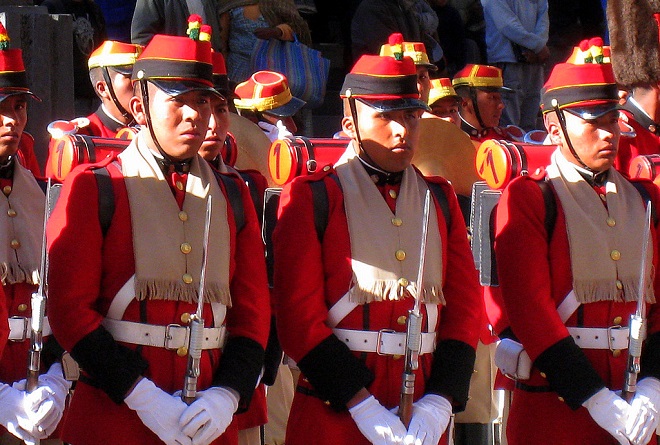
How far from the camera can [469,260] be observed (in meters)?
4.88

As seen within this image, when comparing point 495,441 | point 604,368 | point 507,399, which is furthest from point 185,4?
point 604,368

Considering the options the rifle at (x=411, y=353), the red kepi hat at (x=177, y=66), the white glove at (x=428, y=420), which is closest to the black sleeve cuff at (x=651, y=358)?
the white glove at (x=428, y=420)

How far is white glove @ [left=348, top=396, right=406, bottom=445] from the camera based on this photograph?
4445 mm

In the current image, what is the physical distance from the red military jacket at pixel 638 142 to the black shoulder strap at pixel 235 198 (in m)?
2.31

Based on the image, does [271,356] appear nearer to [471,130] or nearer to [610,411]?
[610,411]

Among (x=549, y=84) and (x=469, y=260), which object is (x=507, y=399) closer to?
(x=469, y=260)

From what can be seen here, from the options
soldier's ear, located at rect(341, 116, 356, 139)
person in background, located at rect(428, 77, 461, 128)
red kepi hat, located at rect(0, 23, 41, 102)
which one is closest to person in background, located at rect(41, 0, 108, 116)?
person in background, located at rect(428, 77, 461, 128)

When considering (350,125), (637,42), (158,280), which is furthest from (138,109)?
(637,42)

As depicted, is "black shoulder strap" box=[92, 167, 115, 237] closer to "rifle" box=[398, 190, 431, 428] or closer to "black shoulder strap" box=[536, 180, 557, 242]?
"rifle" box=[398, 190, 431, 428]

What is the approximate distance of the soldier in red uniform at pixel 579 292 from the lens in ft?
15.8

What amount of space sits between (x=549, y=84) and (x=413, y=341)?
1.40 meters

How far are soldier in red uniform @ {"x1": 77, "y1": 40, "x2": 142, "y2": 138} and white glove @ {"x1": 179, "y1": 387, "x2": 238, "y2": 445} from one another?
2480 millimetres

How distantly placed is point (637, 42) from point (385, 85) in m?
1.80

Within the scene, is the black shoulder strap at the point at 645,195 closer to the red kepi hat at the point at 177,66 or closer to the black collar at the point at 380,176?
the black collar at the point at 380,176
